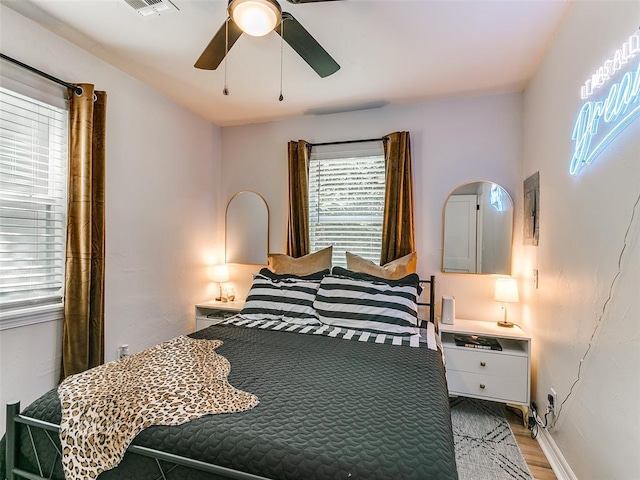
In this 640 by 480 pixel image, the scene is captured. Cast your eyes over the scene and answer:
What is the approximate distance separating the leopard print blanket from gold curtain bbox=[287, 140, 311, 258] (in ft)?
5.92

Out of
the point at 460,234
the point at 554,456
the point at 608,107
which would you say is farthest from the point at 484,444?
the point at 608,107

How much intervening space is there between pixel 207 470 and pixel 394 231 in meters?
2.37

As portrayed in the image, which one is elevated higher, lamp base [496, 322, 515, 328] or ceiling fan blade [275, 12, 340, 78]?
ceiling fan blade [275, 12, 340, 78]

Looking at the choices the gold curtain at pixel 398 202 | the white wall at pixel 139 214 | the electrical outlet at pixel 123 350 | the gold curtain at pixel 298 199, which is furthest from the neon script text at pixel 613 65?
the electrical outlet at pixel 123 350

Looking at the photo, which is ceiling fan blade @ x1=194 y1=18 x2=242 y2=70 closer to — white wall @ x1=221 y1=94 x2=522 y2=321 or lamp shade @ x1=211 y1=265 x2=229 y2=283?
white wall @ x1=221 y1=94 x2=522 y2=321

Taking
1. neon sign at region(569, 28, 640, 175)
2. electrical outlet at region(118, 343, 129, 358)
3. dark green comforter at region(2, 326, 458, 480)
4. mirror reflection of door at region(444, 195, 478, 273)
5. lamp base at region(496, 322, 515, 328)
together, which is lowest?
electrical outlet at region(118, 343, 129, 358)

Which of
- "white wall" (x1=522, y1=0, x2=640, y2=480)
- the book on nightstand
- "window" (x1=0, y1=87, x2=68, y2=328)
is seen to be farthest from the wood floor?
"window" (x1=0, y1=87, x2=68, y2=328)

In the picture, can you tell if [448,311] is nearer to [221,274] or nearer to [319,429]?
[319,429]

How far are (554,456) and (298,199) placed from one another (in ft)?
8.83

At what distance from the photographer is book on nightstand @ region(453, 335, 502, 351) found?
8.14ft

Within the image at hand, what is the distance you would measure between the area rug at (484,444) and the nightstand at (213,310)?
6.84 feet

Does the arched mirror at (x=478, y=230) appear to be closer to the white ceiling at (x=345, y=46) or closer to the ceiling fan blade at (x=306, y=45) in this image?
the white ceiling at (x=345, y=46)

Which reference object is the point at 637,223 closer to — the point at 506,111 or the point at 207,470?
the point at 207,470

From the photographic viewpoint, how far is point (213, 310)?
11.5ft
